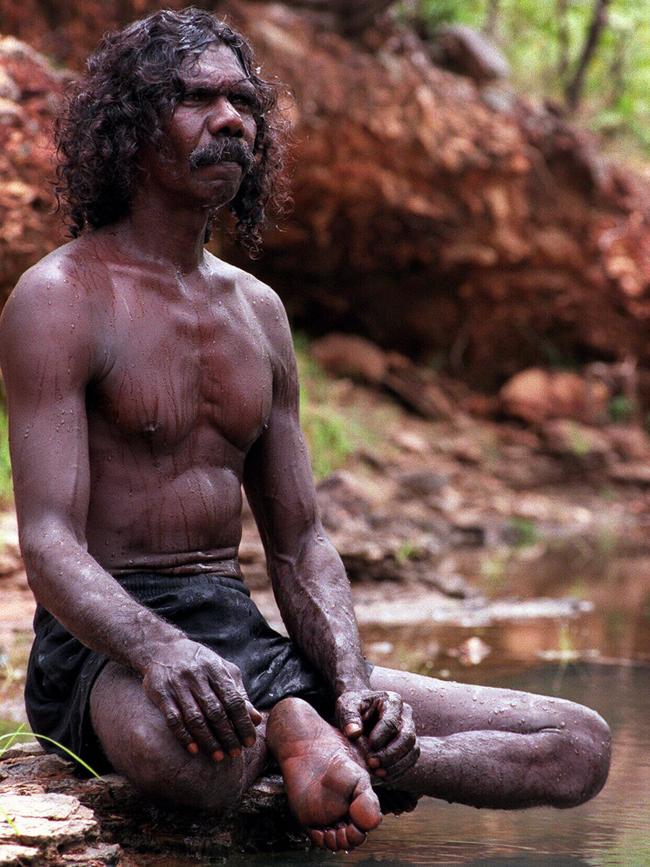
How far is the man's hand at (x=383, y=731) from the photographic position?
9.02ft

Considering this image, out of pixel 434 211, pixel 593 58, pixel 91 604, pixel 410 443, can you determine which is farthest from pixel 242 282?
pixel 593 58

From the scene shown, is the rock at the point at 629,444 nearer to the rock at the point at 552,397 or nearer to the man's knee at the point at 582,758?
the rock at the point at 552,397

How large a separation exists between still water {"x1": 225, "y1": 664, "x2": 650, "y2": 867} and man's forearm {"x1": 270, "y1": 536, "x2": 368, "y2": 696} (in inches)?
14.2

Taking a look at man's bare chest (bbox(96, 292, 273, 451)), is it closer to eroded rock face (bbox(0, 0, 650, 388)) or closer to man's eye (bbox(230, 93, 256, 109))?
man's eye (bbox(230, 93, 256, 109))

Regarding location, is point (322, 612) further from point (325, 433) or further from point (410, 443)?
point (410, 443)

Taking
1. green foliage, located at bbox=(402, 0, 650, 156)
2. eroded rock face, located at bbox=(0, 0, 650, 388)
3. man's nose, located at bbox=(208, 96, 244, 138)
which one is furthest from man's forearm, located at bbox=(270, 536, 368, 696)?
green foliage, located at bbox=(402, 0, 650, 156)

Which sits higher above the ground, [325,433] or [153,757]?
[153,757]

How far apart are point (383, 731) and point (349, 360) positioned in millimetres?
11122

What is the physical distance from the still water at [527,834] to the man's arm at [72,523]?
0.45 m

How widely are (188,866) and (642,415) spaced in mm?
12992

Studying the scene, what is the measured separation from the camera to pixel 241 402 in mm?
3221

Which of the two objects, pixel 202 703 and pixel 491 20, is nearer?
pixel 202 703

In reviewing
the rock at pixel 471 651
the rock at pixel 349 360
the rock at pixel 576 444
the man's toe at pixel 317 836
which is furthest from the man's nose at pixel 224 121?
the rock at pixel 576 444

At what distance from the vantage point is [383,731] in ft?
9.01
